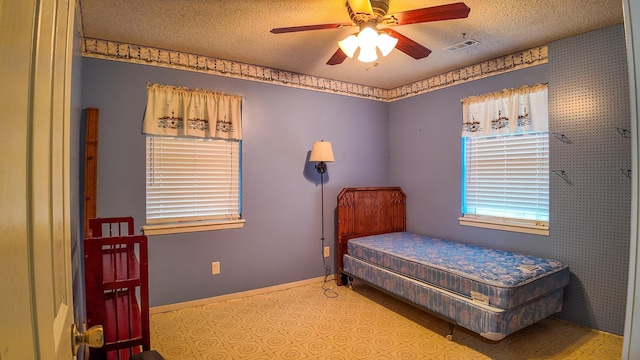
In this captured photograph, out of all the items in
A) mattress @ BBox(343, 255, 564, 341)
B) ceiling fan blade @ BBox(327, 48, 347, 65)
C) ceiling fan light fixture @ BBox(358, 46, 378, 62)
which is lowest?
mattress @ BBox(343, 255, 564, 341)

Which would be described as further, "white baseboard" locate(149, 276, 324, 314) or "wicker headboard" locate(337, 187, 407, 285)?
"wicker headboard" locate(337, 187, 407, 285)

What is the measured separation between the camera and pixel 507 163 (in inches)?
131

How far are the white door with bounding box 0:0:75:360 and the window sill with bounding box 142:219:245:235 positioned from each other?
255cm

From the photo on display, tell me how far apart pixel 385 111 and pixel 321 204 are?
1.74 meters

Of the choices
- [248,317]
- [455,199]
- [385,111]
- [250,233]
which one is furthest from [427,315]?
[385,111]

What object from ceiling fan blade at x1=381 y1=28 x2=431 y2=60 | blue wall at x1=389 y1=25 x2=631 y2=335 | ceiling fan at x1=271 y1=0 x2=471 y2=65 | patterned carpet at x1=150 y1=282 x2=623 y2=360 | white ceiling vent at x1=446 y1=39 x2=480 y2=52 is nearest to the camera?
ceiling fan at x1=271 y1=0 x2=471 y2=65

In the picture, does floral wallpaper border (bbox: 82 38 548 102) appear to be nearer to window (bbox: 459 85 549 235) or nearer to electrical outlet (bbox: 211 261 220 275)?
window (bbox: 459 85 549 235)

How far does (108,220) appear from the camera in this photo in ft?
7.85

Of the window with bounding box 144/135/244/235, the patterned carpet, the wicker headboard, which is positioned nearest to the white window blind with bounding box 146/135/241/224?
the window with bounding box 144/135/244/235

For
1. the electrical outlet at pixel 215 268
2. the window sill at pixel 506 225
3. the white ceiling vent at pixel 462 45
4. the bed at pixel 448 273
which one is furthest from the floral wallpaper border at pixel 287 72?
the electrical outlet at pixel 215 268

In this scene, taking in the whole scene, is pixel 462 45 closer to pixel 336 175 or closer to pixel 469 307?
pixel 336 175

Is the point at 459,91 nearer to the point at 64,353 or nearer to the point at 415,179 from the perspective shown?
the point at 415,179

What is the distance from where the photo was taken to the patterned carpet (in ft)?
7.98

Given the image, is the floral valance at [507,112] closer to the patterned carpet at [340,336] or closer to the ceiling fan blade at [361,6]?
the patterned carpet at [340,336]
